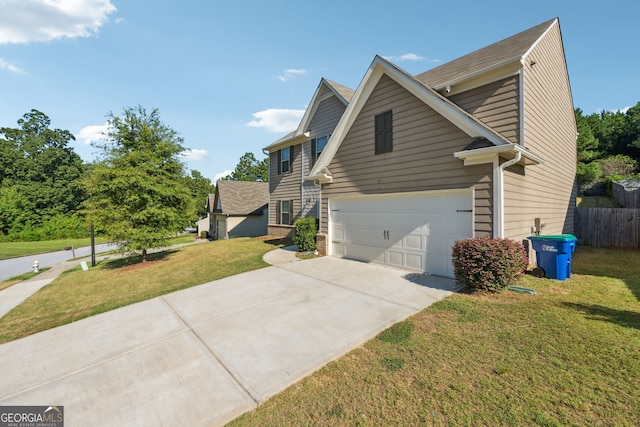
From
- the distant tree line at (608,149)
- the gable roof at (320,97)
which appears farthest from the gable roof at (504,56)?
the distant tree line at (608,149)

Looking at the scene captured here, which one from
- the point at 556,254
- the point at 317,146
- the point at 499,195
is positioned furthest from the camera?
the point at 317,146

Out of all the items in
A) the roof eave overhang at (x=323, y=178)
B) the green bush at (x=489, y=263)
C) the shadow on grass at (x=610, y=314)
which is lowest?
the shadow on grass at (x=610, y=314)

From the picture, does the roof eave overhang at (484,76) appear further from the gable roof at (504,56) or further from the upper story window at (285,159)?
the upper story window at (285,159)

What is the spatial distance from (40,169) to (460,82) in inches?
2236

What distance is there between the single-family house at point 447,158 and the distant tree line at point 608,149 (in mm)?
15728

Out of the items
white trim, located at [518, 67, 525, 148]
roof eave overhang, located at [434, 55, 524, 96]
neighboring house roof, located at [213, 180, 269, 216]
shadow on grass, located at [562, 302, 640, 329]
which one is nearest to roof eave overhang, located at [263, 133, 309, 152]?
neighboring house roof, located at [213, 180, 269, 216]

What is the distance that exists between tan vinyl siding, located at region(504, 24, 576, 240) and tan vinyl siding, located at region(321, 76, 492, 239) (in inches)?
33.3

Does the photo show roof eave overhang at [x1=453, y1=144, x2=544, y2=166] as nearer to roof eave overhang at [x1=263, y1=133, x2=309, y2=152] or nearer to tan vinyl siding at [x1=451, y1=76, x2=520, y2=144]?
tan vinyl siding at [x1=451, y1=76, x2=520, y2=144]

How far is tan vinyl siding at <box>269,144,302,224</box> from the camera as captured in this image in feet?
53.5

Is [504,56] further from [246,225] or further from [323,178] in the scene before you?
[246,225]

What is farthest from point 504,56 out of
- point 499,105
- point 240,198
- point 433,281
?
point 240,198

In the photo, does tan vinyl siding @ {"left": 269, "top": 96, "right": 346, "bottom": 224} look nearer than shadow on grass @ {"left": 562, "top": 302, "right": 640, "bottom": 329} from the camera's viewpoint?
No

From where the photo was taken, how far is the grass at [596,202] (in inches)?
682

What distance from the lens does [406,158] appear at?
805 centimetres
